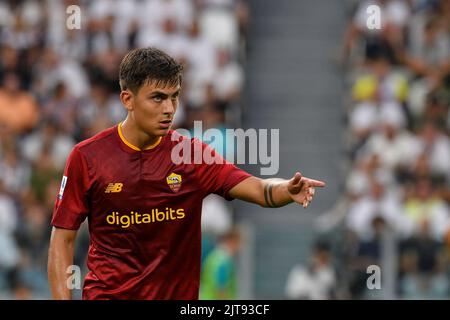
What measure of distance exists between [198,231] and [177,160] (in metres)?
0.47

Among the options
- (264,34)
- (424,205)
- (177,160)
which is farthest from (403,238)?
(177,160)

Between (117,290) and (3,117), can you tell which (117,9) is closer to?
(3,117)

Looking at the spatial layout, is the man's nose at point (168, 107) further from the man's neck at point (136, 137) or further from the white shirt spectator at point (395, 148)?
the white shirt spectator at point (395, 148)

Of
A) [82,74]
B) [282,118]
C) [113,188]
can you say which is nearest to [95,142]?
[113,188]

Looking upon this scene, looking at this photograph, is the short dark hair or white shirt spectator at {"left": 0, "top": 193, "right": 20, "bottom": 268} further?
white shirt spectator at {"left": 0, "top": 193, "right": 20, "bottom": 268}

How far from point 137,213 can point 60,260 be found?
553 millimetres

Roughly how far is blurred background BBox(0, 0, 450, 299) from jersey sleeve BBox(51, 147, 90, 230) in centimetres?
552

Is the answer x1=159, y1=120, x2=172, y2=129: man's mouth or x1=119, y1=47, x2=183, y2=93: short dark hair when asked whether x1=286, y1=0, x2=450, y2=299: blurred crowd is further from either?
x1=119, y1=47, x2=183, y2=93: short dark hair

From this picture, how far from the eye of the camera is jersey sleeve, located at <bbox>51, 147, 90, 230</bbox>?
7016 mm

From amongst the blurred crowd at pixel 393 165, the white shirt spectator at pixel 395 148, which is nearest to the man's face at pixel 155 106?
the blurred crowd at pixel 393 165

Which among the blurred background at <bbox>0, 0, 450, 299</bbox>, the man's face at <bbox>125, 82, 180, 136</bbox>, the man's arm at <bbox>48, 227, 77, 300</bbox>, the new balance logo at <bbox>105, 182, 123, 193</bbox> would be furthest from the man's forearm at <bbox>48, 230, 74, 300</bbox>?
the blurred background at <bbox>0, 0, 450, 299</bbox>

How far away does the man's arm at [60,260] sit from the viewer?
22.7 feet

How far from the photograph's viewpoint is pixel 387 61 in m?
16.5

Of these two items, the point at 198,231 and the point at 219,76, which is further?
the point at 219,76
